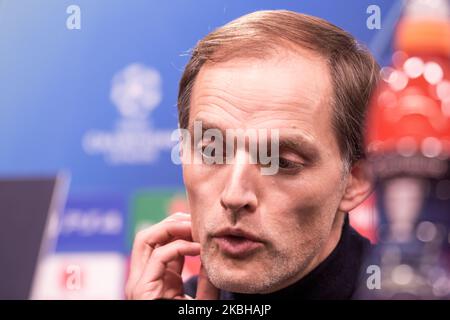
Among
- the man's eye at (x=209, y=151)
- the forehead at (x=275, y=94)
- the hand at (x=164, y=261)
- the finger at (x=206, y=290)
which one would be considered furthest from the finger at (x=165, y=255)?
the forehead at (x=275, y=94)

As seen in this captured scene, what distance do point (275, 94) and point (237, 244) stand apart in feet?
1.46

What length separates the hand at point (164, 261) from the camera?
1.98m

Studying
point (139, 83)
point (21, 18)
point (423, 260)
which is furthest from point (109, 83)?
point (423, 260)

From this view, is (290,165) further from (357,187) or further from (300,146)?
(357,187)

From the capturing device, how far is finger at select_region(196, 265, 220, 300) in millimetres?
2035

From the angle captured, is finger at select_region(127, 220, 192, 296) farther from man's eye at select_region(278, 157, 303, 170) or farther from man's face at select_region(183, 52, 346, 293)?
man's eye at select_region(278, 157, 303, 170)

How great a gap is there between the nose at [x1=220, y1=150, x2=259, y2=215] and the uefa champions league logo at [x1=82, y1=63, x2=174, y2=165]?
12.0 inches

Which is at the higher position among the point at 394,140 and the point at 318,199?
the point at 394,140

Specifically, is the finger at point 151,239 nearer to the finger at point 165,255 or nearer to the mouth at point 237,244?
the finger at point 165,255

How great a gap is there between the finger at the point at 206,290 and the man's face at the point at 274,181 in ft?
0.40

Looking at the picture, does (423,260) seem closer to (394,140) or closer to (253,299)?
(394,140)

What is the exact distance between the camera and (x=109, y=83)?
215cm

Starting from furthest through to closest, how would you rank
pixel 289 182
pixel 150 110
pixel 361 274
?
pixel 150 110
pixel 361 274
pixel 289 182
